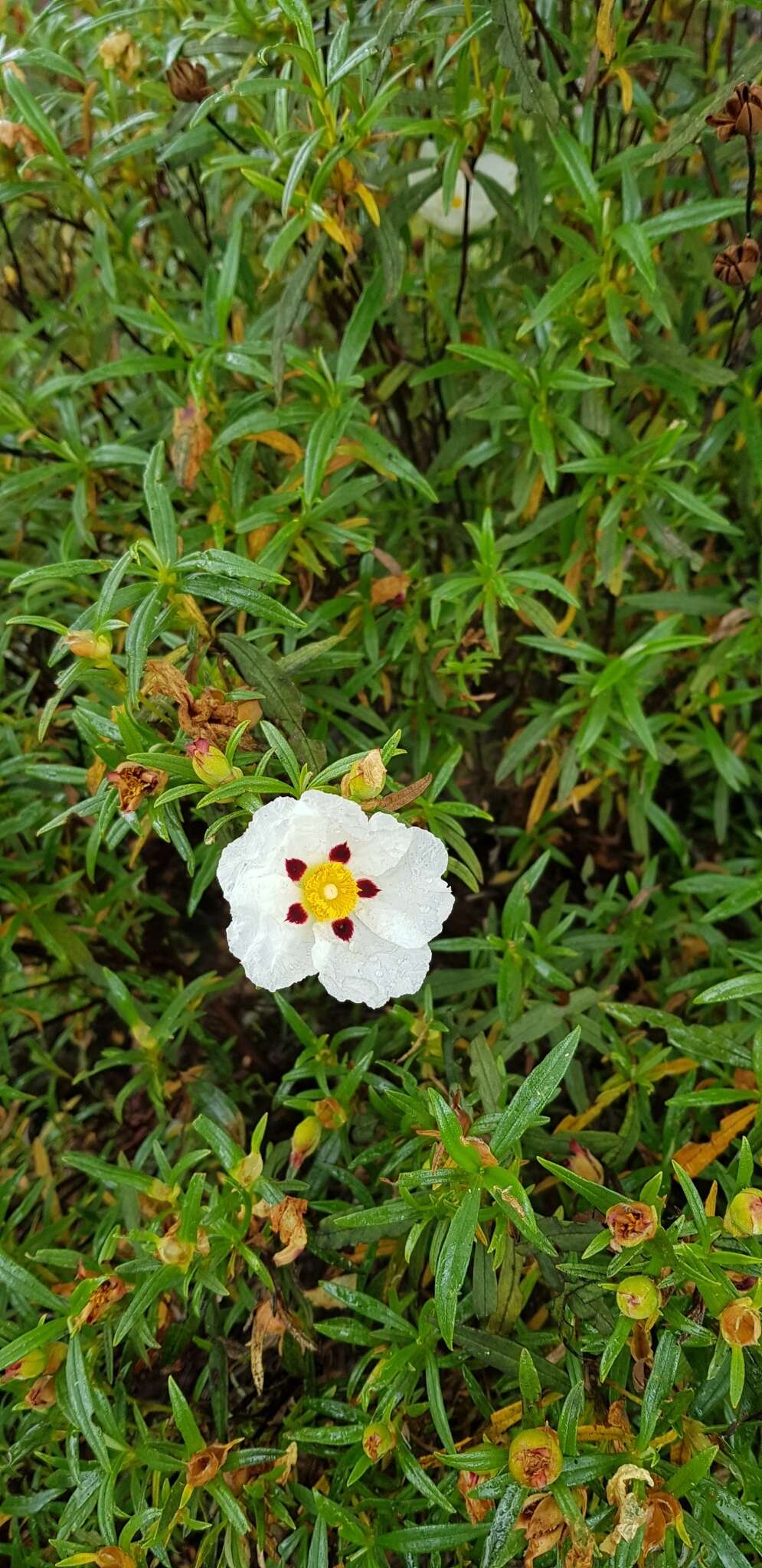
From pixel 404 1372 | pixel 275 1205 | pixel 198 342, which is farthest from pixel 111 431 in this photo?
pixel 404 1372

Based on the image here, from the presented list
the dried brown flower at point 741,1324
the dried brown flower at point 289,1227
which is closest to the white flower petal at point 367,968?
the dried brown flower at point 289,1227

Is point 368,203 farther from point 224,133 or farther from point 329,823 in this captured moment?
point 329,823

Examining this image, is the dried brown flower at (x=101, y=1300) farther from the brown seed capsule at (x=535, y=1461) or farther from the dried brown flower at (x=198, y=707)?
the dried brown flower at (x=198, y=707)

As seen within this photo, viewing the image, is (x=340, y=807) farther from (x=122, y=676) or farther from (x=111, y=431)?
(x=111, y=431)

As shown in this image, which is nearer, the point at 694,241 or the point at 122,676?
the point at 122,676

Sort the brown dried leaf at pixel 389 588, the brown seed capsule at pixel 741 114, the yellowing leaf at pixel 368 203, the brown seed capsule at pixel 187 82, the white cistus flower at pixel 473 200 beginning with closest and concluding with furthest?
the brown seed capsule at pixel 741 114 < the yellowing leaf at pixel 368 203 < the brown seed capsule at pixel 187 82 < the brown dried leaf at pixel 389 588 < the white cistus flower at pixel 473 200
